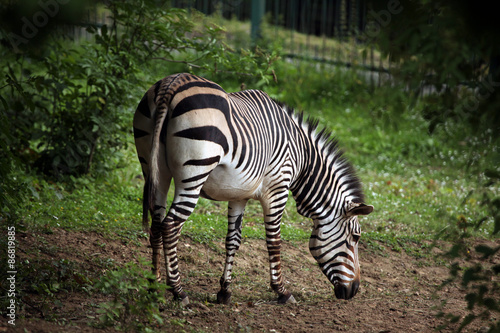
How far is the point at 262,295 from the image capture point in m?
4.95

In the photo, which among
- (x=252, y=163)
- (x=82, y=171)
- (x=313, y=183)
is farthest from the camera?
(x=82, y=171)

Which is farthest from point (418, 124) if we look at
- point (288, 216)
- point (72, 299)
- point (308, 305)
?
point (72, 299)

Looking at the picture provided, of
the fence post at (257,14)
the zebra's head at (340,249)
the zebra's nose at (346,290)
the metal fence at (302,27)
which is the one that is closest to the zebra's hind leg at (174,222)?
the zebra's head at (340,249)

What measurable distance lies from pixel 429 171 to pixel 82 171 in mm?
6412

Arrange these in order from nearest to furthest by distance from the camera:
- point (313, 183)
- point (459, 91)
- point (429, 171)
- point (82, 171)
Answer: point (459, 91) < point (313, 183) < point (82, 171) < point (429, 171)

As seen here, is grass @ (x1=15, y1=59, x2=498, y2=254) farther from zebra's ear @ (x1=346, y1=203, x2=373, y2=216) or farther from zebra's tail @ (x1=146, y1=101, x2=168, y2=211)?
zebra's tail @ (x1=146, y1=101, x2=168, y2=211)

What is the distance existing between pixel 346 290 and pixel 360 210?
2.71 ft

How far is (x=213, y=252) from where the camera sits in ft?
18.5

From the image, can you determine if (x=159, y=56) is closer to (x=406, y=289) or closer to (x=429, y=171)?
(x=406, y=289)

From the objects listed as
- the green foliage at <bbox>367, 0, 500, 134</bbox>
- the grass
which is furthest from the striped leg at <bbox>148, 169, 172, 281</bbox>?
the green foliage at <bbox>367, 0, 500, 134</bbox>

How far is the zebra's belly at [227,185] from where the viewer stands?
169 inches

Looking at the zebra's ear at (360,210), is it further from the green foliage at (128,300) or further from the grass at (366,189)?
the green foliage at (128,300)

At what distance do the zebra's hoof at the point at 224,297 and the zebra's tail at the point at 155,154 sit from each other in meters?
1.21

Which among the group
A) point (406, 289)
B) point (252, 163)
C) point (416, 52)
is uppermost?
point (416, 52)
